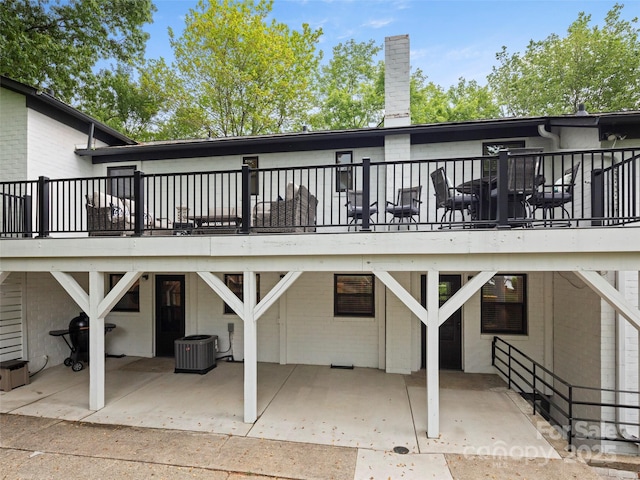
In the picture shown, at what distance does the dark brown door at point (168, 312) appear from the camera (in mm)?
8203

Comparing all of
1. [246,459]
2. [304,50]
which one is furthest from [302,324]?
[304,50]

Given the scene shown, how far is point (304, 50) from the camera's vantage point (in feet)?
52.3

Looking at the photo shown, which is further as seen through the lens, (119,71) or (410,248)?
(119,71)

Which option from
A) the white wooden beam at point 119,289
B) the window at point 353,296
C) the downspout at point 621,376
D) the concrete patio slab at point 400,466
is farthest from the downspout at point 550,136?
the white wooden beam at point 119,289

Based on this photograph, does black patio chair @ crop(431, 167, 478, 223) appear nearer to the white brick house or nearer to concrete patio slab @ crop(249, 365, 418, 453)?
the white brick house

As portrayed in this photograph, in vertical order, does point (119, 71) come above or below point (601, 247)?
above

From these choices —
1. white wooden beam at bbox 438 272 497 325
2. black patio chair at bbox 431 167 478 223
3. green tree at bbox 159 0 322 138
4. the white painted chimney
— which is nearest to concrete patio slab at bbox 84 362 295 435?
white wooden beam at bbox 438 272 497 325

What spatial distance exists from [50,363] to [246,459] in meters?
6.06

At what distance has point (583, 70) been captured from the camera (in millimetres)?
15195

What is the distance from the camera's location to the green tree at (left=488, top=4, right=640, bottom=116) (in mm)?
14352

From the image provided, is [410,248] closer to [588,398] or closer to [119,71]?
[588,398]

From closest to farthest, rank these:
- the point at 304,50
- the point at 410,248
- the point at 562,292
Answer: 1. the point at 410,248
2. the point at 562,292
3. the point at 304,50

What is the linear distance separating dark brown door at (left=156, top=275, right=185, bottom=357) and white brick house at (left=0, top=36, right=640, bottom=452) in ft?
0.41

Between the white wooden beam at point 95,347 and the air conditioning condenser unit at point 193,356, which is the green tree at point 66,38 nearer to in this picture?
the white wooden beam at point 95,347
